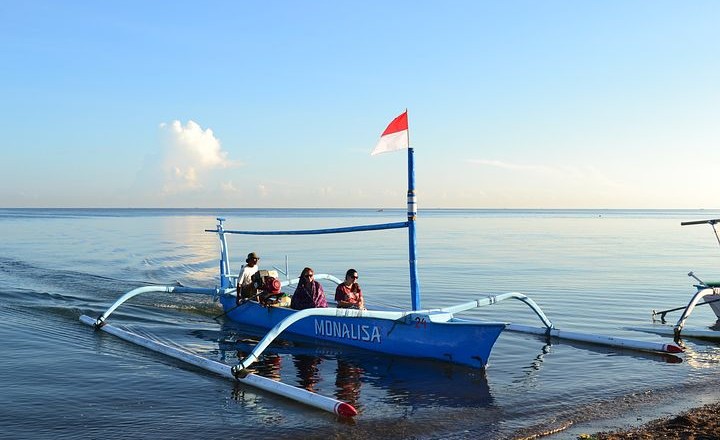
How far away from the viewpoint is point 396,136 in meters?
10.3

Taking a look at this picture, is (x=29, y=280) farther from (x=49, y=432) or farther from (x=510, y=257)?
(x=510, y=257)

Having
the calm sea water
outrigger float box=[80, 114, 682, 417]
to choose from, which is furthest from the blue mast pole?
the calm sea water

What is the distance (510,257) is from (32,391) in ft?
80.4

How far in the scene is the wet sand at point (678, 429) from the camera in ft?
21.2

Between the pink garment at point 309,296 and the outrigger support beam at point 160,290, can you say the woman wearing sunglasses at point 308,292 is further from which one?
the outrigger support beam at point 160,290

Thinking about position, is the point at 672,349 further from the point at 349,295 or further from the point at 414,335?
the point at 349,295

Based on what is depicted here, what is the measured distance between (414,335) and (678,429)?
404 cm

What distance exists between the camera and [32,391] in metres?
8.39

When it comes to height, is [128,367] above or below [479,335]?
below

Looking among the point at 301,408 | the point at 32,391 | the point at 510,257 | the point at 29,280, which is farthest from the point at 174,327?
the point at 510,257

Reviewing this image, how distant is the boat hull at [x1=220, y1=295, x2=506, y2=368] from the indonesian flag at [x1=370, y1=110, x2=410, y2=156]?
107 inches

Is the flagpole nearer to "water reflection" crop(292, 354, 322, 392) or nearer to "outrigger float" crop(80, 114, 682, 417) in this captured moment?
"outrigger float" crop(80, 114, 682, 417)

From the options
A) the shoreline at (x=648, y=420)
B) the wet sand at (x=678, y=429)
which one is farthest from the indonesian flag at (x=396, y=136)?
the wet sand at (x=678, y=429)

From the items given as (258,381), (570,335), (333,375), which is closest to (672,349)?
(570,335)
